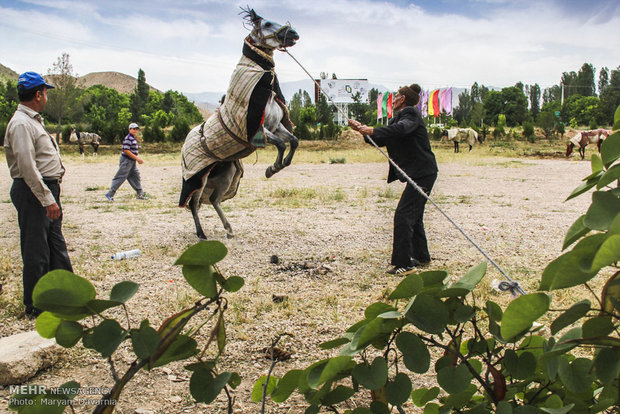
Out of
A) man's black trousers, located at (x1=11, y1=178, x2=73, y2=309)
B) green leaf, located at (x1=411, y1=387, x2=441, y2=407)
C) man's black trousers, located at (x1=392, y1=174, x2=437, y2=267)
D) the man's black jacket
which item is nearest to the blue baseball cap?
man's black trousers, located at (x1=11, y1=178, x2=73, y2=309)

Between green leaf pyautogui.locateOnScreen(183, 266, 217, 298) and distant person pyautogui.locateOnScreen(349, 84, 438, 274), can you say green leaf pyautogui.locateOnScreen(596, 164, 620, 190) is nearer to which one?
green leaf pyautogui.locateOnScreen(183, 266, 217, 298)

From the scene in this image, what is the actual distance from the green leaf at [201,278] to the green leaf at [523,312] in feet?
1.49

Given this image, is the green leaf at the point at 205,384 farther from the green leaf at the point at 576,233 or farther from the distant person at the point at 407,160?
the distant person at the point at 407,160

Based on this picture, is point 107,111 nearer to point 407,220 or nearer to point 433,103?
point 433,103

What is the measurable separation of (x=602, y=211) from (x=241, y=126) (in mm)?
5433

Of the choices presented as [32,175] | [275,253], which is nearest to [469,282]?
[32,175]

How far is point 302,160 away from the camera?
24.0 m

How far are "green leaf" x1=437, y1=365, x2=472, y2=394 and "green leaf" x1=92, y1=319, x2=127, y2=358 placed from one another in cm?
55

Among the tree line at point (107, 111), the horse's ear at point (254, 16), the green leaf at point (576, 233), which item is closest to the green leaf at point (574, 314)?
the green leaf at point (576, 233)

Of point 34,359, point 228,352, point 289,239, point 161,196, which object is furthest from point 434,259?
point 161,196

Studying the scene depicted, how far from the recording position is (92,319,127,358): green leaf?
2.54 feet

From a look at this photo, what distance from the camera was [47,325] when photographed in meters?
0.79

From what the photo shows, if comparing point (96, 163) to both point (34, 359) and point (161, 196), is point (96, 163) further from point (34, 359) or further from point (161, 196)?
point (34, 359)

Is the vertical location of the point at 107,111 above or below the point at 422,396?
above
